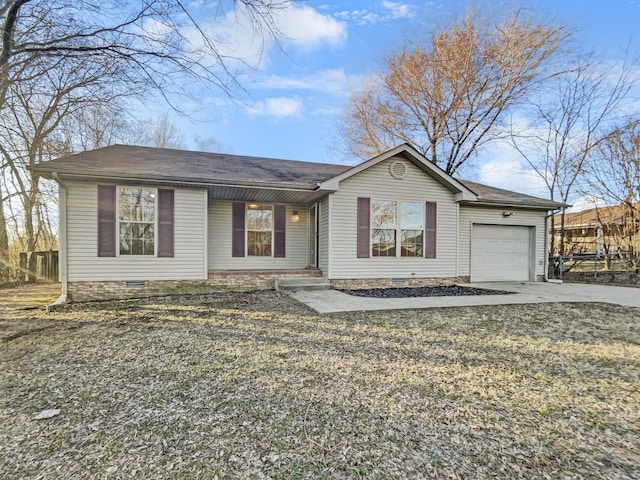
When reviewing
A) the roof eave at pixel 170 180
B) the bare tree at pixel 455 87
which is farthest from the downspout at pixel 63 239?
the bare tree at pixel 455 87

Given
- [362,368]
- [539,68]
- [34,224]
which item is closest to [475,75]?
[539,68]

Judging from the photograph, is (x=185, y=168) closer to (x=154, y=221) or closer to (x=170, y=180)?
(x=170, y=180)

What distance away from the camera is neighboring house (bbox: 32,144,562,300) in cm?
729

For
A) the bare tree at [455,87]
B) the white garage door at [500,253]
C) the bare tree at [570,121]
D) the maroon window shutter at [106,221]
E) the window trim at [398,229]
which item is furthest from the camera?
the bare tree at [455,87]

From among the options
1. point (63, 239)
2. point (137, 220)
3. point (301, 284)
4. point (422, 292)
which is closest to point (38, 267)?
point (63, 239)

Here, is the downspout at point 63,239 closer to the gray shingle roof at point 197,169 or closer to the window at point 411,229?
the gray shingle roof at point 197,169

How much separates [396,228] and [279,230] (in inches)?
140

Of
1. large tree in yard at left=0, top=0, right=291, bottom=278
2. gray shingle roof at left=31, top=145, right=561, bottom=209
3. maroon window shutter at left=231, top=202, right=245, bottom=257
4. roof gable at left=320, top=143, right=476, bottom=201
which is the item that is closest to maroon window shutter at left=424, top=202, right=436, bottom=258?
roof gable at left=320, top=143, right=476, bottom=201

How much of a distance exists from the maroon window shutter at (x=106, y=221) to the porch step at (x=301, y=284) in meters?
3.98

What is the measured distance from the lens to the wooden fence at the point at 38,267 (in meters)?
11.0

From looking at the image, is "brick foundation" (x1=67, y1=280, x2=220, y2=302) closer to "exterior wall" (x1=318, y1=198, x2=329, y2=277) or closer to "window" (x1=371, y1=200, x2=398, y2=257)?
"exterior wall" (x1=318, y1=198, x2=329, y2=277)

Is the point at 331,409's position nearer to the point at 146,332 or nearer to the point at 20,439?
the point at 20,439

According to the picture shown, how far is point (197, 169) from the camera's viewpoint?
8.52 m

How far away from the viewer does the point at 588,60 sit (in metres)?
12.9
